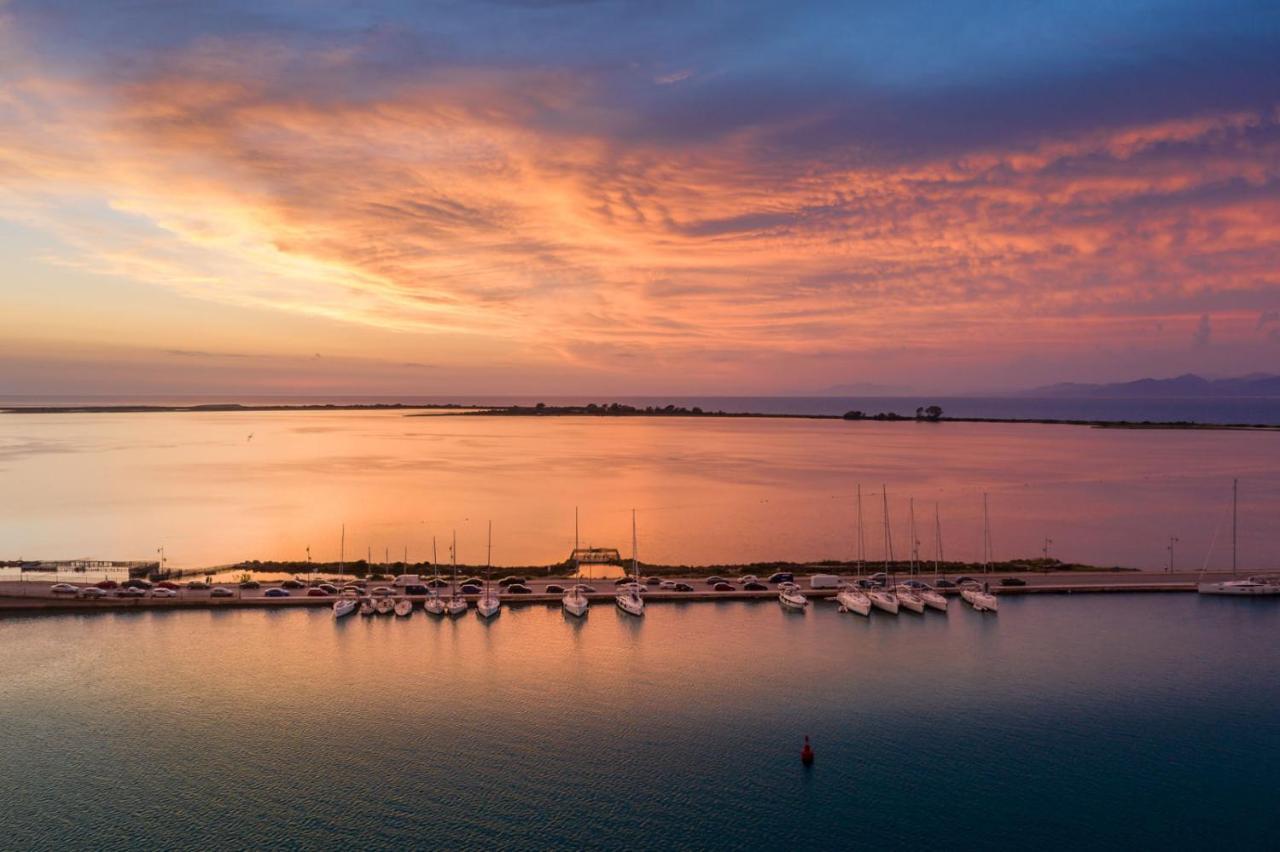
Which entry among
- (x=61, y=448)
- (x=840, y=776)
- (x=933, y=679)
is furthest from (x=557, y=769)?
(x=61, y=448)

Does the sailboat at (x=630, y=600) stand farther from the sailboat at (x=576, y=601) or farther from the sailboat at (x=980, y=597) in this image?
the sailboat at (x=980, y=597)

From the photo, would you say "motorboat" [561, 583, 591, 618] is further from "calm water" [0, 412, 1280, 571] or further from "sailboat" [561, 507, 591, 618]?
"calm water" [0, 412, 1280, 571]

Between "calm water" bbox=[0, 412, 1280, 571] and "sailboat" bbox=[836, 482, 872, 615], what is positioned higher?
"calm water" bbox=[0, 412, 1280, 571]

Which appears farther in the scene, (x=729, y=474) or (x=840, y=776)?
(x=729, y=474)

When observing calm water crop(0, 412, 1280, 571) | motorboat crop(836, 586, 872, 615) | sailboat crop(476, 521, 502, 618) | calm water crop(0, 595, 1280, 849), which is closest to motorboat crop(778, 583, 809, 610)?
motorboat crop(836, 586, 872, 615)

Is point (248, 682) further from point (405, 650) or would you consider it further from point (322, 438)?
point (322, 438)

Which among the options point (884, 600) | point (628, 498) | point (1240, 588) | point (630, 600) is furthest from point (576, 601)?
point (628, 498)

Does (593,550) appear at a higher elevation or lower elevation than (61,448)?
lower
